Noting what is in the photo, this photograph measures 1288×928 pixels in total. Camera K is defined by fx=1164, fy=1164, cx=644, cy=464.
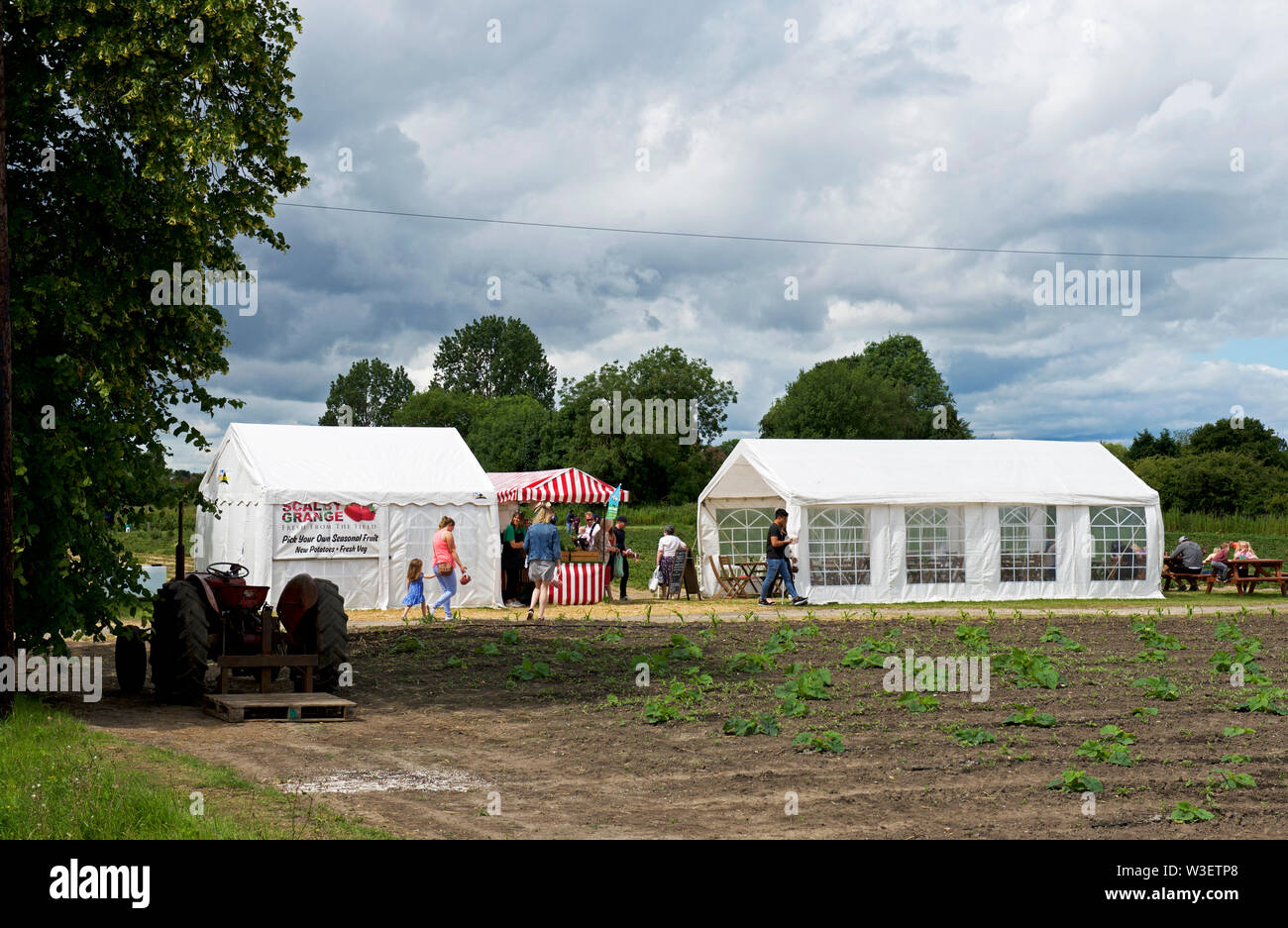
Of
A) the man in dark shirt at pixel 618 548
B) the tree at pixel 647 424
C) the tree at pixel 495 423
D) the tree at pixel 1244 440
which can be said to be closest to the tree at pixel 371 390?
the tree at pixel 495 423

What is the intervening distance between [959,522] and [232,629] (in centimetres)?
1712

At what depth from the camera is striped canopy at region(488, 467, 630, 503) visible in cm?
2688

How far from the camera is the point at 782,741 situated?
9258 millimetres

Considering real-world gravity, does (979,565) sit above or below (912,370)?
below

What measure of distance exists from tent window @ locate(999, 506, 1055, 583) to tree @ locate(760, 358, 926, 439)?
49520 millimetres

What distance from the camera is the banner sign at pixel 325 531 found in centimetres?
2155

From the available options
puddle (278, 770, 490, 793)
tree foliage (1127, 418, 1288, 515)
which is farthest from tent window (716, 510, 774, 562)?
tree foliage (1127, 418, 1288, 515)

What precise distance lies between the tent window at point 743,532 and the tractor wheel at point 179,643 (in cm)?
1808

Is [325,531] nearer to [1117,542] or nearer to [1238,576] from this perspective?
[1117,542]

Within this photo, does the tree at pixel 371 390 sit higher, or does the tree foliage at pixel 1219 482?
the tree at pixel 371 390

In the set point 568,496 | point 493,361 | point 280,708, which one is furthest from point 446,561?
point 493,361

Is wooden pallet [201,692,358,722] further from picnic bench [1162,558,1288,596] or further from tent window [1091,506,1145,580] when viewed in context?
picnic bench [1162,558,1288,596]

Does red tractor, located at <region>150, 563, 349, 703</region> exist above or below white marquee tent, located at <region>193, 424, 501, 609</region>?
below

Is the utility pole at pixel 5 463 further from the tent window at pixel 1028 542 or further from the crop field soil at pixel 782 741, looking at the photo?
the tent window at pixel 1028 542
